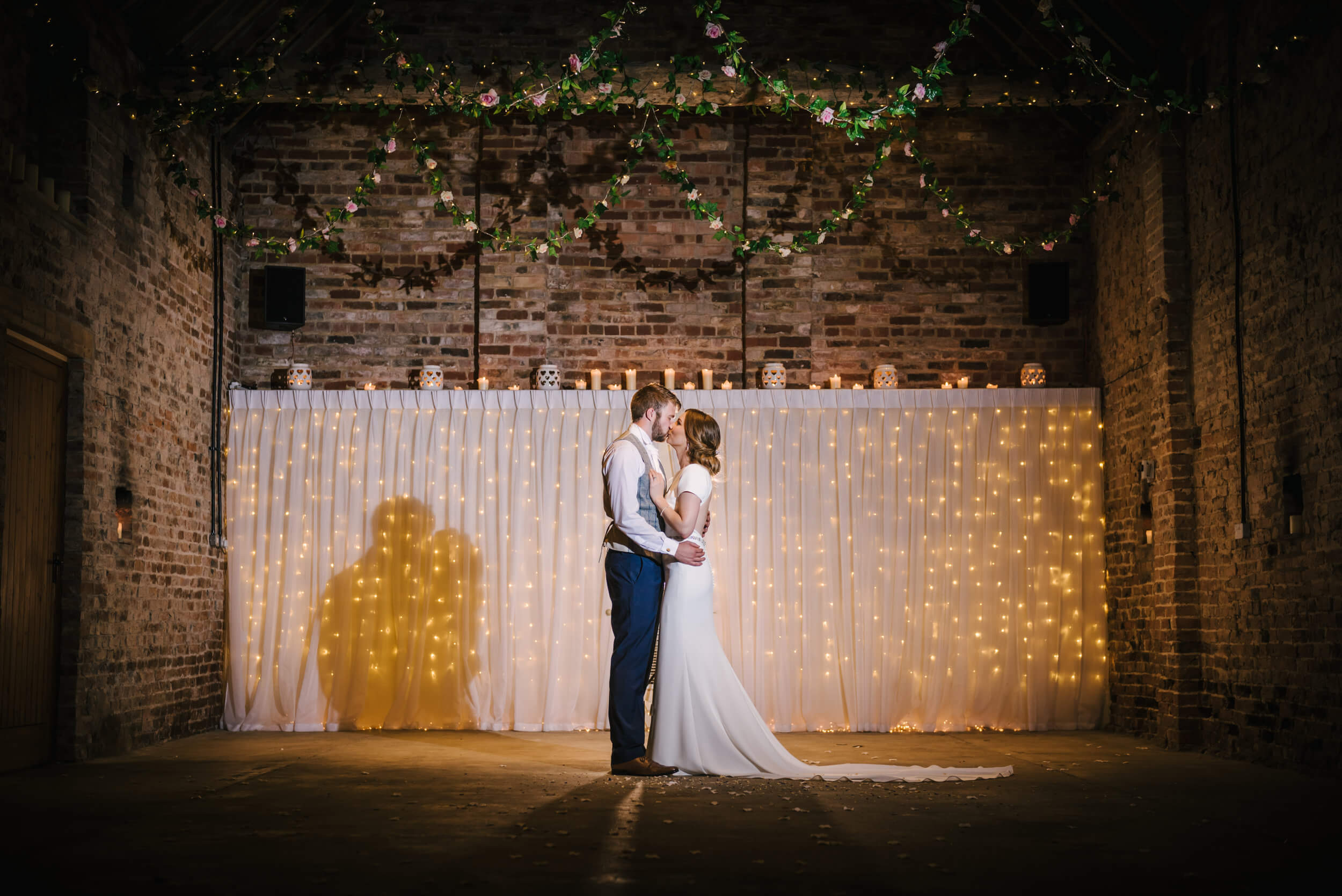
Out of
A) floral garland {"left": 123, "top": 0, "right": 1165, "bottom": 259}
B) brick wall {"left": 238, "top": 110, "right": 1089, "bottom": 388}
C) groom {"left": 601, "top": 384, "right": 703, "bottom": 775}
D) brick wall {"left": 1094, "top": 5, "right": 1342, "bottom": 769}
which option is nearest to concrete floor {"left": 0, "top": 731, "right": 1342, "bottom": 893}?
groom {"left": 601, "top": 384, "right": 703, "bottom": 775}

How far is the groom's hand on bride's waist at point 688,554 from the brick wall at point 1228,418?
276 centimetres

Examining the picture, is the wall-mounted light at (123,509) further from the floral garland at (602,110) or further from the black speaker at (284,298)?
the black speaker at (284,298)

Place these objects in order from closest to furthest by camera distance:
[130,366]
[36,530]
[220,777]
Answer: [220,777] < [36,530] < [130,366]

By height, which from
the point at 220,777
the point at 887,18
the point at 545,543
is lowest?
the point at 220,777

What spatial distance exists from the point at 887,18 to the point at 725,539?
12.3ft

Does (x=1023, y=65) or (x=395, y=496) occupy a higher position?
(x=1023, y=65)

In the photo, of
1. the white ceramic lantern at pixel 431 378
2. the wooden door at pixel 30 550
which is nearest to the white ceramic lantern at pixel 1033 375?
the white ceramic lantern at pixel 431 378

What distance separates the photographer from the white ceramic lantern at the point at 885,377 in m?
7.86

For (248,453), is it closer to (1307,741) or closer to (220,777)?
(220,777)

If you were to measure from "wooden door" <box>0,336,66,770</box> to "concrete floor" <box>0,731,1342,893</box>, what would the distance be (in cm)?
30

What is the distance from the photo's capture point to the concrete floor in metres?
3.02

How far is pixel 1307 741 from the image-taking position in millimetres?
5336

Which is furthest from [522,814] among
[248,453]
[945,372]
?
[945,372]

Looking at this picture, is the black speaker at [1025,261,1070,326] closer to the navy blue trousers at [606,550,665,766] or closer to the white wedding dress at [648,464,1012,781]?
the white wedding dress at [648,464,1012,781]
